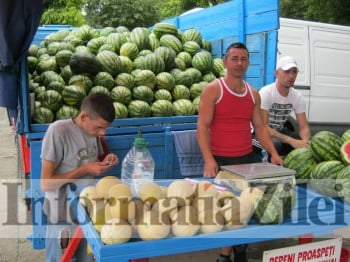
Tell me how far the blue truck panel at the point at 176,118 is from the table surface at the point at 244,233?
1.17m

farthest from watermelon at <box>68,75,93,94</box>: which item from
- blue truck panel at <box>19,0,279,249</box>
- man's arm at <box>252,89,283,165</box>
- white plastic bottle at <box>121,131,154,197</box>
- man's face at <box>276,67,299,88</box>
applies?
man's face at <box>276,67,299,88</box>

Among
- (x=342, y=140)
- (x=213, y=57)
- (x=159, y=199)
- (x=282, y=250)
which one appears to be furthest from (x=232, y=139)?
(x=213, y=57)

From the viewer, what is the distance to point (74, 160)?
2.79 m

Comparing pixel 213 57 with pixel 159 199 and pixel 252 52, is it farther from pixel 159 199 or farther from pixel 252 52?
pixel 159 199

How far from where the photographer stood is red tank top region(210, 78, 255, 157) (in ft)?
10.7

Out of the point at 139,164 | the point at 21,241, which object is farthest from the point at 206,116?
the point at 21,241

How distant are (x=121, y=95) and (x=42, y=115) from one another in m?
0.86

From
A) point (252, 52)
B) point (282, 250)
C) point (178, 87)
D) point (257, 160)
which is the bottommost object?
point (282, 250)

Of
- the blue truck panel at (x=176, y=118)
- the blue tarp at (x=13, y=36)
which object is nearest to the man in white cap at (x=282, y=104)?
the blue truck panel at (x=176, y=118)

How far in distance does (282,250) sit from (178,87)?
2.56m

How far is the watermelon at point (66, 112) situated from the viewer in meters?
3.82

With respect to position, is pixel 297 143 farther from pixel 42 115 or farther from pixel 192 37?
pixel 42 115

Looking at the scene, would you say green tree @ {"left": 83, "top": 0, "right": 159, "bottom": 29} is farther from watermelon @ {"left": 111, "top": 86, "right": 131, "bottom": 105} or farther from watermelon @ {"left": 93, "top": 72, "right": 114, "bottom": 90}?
watermelon @ {"left": 111, "top": 86, "right": 131, "bottom": 105}

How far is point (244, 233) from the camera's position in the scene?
6.05 feet
